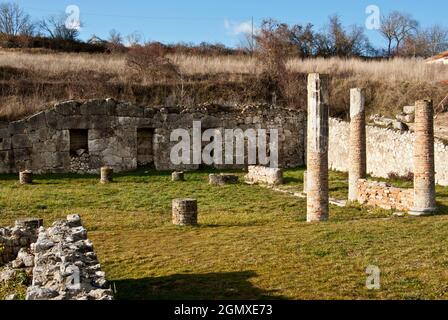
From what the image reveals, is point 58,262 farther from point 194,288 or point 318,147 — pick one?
point 318,147

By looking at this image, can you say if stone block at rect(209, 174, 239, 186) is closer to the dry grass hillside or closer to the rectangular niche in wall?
the rectangular niche in wall

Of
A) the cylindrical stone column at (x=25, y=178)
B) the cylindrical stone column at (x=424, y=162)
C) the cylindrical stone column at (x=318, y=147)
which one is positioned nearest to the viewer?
the cylindrical stone column at (x=318, y=147)

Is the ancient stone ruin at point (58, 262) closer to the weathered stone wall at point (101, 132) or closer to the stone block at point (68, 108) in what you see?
the weathered stone wall at point (101, 132)

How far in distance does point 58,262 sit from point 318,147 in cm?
872

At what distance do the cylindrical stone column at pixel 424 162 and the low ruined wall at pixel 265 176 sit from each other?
7.51 metres

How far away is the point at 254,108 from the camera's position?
3003 centimetres

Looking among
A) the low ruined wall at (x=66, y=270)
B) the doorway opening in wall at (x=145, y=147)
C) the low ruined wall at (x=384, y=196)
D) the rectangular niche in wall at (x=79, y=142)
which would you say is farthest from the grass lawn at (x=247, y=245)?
the doorway opening in wall at (x=145, y=147)

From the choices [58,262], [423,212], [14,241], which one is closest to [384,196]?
[423,212]

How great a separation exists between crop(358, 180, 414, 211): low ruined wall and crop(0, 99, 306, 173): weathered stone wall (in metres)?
11.5

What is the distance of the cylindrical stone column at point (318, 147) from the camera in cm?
1515

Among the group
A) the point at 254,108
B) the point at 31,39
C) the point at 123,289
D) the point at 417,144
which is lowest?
the point at 123,289
